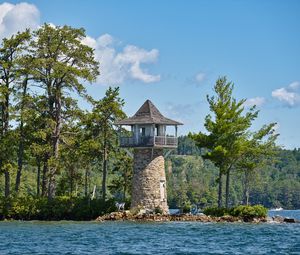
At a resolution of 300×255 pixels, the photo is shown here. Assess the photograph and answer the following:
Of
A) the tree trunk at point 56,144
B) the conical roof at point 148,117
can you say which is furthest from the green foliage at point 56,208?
the conical roof at point 148,117

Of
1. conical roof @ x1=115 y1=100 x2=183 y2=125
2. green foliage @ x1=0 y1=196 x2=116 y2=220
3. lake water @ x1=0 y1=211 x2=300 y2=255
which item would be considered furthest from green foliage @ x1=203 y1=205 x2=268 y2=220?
green foliage @ x1=0 y1=196 x2=116 y2=220

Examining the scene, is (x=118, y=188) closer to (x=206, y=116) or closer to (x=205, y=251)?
(x=206, y=116)

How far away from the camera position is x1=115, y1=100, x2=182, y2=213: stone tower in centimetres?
5003

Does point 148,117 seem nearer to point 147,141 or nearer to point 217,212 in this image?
point 147,141

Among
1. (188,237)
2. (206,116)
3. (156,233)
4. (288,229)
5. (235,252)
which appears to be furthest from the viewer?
(206,116)

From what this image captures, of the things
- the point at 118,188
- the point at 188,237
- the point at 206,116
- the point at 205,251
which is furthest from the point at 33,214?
the point at 205,251

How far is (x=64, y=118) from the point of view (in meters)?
54.3

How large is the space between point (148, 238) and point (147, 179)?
48.1ft

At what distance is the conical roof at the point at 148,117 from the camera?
5047 cm

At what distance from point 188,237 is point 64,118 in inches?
828

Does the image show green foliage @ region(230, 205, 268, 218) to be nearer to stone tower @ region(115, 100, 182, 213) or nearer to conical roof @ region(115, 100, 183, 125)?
stone tower @ region(115, 100, 182, 213)

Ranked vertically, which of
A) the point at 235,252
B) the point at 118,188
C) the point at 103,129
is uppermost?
the point at 103,129

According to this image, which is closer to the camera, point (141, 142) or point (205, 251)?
point (205, 251)

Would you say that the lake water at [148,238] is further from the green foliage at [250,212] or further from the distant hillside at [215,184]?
the distant hillside at [215,184]
